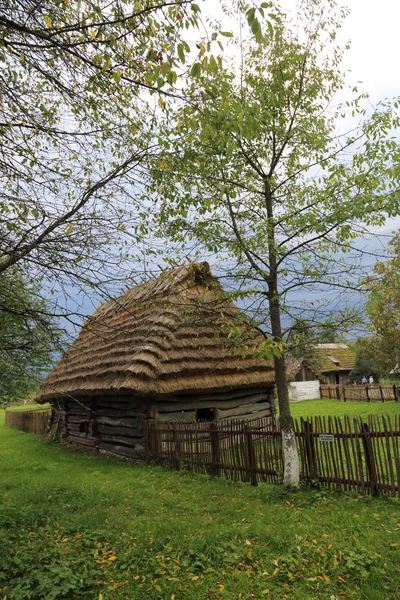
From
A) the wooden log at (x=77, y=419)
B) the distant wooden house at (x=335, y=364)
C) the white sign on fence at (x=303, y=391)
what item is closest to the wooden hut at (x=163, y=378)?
the wooden log at (x=77, y=419)

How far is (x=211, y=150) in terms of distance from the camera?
659 cm

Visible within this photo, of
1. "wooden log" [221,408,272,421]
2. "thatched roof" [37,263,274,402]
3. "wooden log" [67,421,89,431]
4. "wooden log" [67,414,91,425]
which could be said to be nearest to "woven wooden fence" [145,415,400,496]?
"thatched roof" [37,263,274,402]

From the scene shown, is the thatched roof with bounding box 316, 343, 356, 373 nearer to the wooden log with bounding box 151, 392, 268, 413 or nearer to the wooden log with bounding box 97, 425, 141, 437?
the wooden log with bounding box 151, 392, 268, 413

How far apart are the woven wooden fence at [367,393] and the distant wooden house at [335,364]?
7.90 meters

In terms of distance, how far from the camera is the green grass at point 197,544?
13.0 feet

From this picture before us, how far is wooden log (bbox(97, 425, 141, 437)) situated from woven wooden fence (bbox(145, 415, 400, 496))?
0.72 metres

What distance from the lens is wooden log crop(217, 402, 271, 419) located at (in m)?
11.9

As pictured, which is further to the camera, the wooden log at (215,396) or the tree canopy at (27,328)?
the wooden log at (215,396)

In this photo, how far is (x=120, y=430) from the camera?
11750 mm

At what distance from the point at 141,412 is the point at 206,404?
1940mm

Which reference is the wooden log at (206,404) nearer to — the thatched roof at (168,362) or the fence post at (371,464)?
the thatched roof at (168,362)

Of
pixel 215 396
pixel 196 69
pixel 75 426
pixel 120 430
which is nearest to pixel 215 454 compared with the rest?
pixel 215 396

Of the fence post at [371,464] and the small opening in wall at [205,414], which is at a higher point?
the small opening in wall at [205,414]

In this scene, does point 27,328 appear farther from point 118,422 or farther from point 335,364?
point 335,364
